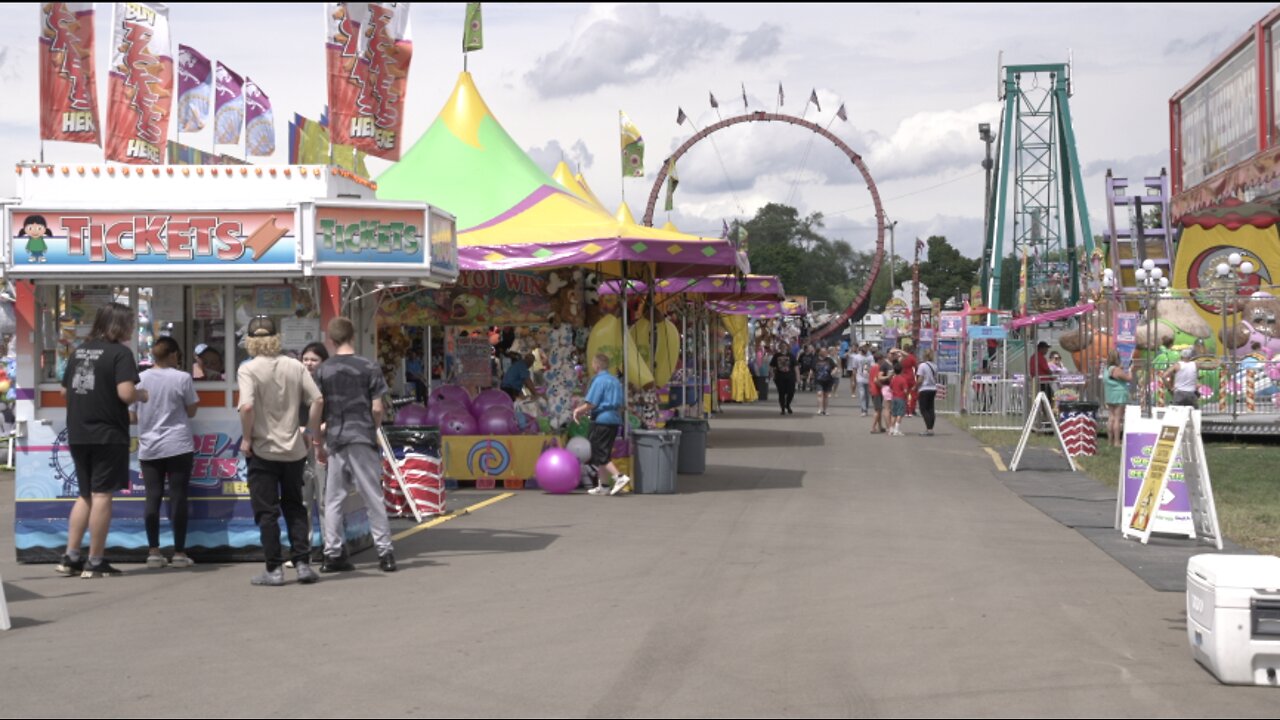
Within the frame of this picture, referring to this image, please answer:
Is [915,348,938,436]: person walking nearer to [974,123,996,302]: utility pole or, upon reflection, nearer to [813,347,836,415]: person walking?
[813,347,836,415]: person walking

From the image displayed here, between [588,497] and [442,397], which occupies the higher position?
[442,397]

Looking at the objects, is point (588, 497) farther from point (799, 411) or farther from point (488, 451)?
point (799, 411)

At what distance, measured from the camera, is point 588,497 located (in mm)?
16234

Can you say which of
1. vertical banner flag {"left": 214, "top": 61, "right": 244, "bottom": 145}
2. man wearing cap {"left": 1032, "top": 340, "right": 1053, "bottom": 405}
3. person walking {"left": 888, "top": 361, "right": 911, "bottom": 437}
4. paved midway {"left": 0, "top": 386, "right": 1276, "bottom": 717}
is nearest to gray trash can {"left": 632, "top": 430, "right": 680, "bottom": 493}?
paved midway {"left": 0, "top": 386, "right": 1276, "bottom": 717}

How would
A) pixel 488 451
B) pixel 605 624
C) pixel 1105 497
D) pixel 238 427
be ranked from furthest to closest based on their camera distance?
pixel 488 451 < pixel 1105 497 < pixel 238 427 < pixel 605 624

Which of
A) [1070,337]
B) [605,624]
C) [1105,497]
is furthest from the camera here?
[1070,337]

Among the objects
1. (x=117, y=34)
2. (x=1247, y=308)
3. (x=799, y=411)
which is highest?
(x=117, y=34)

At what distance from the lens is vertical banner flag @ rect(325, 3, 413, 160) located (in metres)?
13.7

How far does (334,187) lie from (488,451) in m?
6.36

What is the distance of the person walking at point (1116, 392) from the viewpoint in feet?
76.2

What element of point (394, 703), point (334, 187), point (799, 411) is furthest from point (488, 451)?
point (799, 411)

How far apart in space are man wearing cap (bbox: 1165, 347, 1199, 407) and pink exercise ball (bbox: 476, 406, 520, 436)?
10.3m

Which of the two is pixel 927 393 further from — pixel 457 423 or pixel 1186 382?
pixel 457 423

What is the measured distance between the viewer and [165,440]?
10.6m
